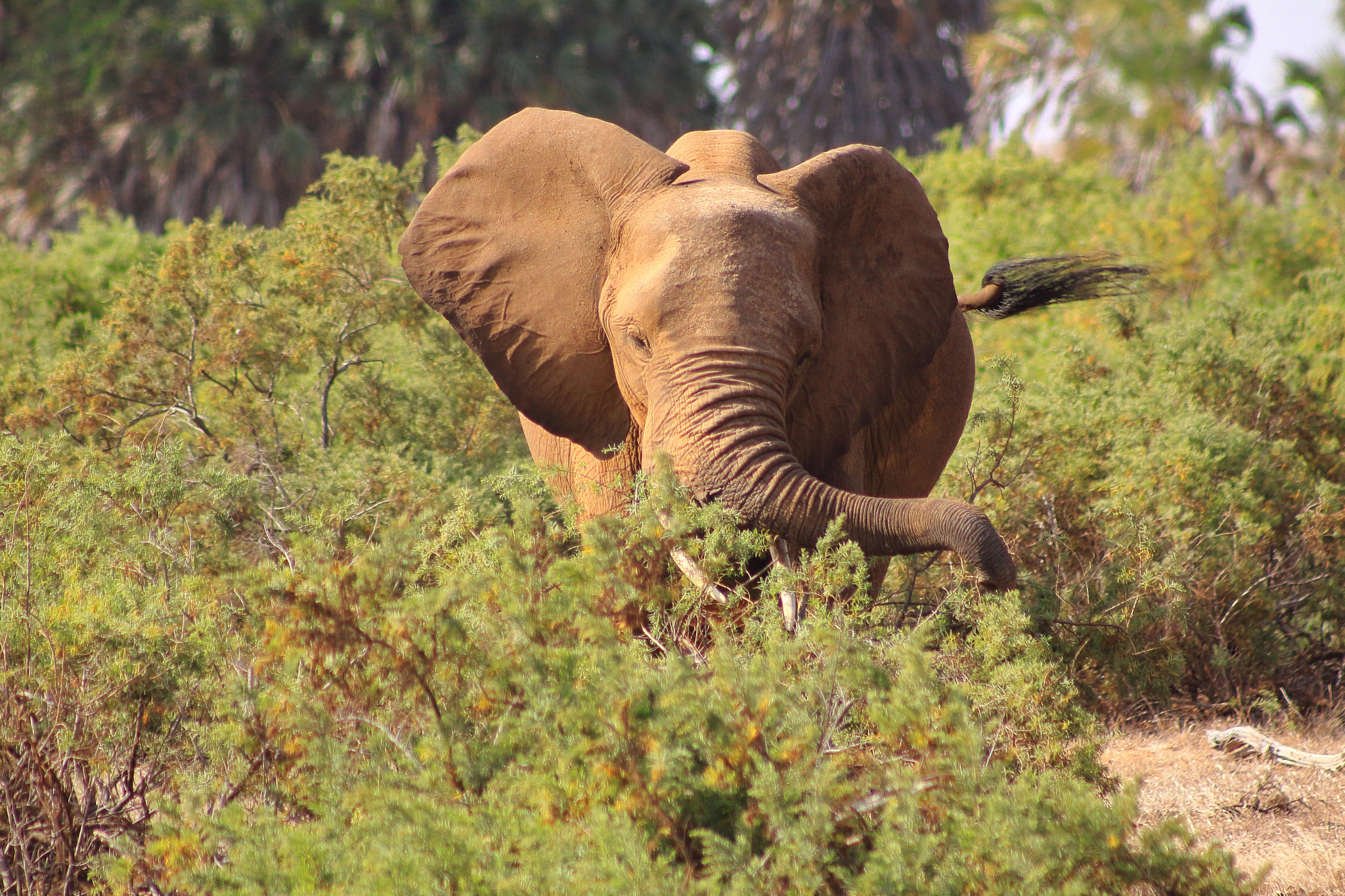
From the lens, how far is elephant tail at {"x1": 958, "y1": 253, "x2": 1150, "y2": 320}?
6582mm

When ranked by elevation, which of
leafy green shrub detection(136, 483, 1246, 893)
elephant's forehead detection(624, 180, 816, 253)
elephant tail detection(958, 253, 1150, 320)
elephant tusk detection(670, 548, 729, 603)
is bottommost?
elephant tail detection(958, 253, 1150, 320)

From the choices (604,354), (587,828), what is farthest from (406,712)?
(604,354)

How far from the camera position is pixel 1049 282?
6.58m

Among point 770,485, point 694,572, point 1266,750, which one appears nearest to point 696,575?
point 694,572

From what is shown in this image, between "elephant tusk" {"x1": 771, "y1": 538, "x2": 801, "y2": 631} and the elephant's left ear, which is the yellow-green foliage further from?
the elephant's left ear

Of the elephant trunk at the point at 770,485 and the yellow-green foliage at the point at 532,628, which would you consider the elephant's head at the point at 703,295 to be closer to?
the elephant trunk at the point at 770,485

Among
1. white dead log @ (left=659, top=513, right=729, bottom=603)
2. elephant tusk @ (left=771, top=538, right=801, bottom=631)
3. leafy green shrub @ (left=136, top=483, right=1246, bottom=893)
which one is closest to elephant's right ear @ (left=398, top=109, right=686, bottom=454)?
white dead log @ (left=659, top=513, right=729, bottom=603)

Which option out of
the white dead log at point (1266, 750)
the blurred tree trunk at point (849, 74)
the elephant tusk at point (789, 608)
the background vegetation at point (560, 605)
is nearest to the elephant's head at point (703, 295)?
the background vegetation at point (560, 605)

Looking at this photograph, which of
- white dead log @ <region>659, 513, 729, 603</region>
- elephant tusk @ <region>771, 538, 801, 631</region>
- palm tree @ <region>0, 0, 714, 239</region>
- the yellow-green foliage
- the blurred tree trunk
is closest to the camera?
the yellow-green foliage

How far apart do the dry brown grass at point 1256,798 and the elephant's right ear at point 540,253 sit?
249cm

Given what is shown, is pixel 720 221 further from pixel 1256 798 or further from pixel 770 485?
pixel 1256 798

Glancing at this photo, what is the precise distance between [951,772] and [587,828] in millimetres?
795

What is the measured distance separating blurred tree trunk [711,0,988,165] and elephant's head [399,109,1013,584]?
76.2ft

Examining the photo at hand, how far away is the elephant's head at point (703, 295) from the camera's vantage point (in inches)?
180
